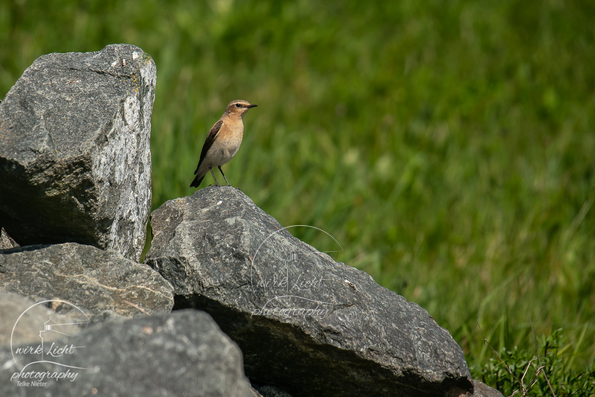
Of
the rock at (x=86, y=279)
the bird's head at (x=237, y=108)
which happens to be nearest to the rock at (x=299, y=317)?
the rock at (x=86, y=279)

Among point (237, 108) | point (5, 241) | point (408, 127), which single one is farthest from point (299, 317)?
point (408, 127)

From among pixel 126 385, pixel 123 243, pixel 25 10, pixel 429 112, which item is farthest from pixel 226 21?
pixel 126 385

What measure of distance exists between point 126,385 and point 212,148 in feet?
11.8

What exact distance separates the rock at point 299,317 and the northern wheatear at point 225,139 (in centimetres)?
207

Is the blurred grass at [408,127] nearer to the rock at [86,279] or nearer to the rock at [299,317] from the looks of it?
the rock at [299,317]

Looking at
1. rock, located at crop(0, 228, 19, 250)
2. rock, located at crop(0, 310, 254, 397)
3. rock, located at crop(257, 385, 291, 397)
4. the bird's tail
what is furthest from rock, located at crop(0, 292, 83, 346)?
the bird's tail

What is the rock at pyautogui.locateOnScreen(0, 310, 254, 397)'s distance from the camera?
73.4 inches

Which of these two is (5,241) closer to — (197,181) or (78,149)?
(78,149)

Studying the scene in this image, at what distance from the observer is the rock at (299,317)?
2.83 m

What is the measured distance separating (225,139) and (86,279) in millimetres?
2726

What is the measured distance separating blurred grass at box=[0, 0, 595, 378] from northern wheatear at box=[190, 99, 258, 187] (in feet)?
2.03

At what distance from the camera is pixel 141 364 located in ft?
6.36

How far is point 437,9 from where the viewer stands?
12453 millimetres

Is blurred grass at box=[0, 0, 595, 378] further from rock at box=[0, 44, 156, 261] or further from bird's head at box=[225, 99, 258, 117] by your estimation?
rock at box=[0, 44, 156, 261]
